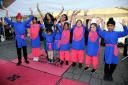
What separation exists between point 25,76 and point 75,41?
196 cm

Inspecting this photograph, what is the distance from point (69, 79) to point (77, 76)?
346 mm

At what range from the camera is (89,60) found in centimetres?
552

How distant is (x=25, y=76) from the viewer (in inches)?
205

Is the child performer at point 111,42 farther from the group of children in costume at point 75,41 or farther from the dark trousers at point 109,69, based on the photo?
the dark trousers at point 109,69

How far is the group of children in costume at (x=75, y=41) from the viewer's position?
4.71 m

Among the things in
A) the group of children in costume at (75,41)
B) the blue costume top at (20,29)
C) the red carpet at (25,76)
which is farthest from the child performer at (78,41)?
the blue costume top at (20,29)

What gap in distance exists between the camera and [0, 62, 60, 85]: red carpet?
15.7ft

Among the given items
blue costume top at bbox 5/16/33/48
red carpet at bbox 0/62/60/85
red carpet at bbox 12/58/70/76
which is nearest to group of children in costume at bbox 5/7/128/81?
blue costume top at bbox 5/16/33/48

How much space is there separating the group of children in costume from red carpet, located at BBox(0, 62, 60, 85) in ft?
1.70

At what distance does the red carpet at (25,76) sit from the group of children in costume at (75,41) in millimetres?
518

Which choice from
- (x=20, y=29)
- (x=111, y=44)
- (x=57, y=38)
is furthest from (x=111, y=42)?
(x=20, y=29)

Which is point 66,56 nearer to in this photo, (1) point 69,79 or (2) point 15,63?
(1) point 69,79

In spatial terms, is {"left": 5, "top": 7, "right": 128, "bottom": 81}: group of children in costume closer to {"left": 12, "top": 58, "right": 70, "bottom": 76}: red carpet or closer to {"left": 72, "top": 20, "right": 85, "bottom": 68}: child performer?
{"left": 72, "top": 20, "right": 85, "bottom": 68}: child performer

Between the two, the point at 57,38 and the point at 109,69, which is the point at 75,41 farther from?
the point at 109,69
